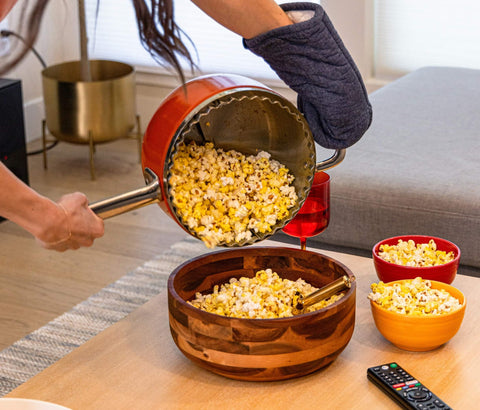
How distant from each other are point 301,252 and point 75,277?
4.64ft

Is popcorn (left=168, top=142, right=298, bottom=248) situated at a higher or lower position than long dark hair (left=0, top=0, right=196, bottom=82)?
lower

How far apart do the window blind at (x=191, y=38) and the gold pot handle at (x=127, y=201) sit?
8.64 feet

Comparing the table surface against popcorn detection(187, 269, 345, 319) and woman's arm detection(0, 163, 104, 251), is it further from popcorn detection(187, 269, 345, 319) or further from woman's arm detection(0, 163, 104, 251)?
woman's arm detection(0, 163, 104, 251)

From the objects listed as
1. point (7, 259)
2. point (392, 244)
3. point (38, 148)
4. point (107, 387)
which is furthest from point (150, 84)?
point (107, 387)

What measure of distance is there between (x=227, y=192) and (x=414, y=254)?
40 cm

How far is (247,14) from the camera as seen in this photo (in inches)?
46.1

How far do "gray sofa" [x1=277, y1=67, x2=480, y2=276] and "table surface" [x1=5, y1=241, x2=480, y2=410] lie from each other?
1.91 ft

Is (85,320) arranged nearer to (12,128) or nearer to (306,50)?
(12,128)

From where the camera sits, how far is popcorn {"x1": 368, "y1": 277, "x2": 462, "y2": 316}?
3.97ft

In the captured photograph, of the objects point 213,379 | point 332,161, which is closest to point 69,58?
point 332,161

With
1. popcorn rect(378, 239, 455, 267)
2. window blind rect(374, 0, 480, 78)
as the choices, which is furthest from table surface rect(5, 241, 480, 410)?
window blind rect(374, 0, 480, 78)

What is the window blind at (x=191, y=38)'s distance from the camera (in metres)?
3.82

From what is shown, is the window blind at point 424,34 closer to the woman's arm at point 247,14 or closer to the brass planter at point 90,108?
the brass planter at point 90,108

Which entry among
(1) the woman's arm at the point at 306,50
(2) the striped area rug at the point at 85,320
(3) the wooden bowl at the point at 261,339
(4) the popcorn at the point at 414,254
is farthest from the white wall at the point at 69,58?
(3) the wooden bowl at the point at 261,339
